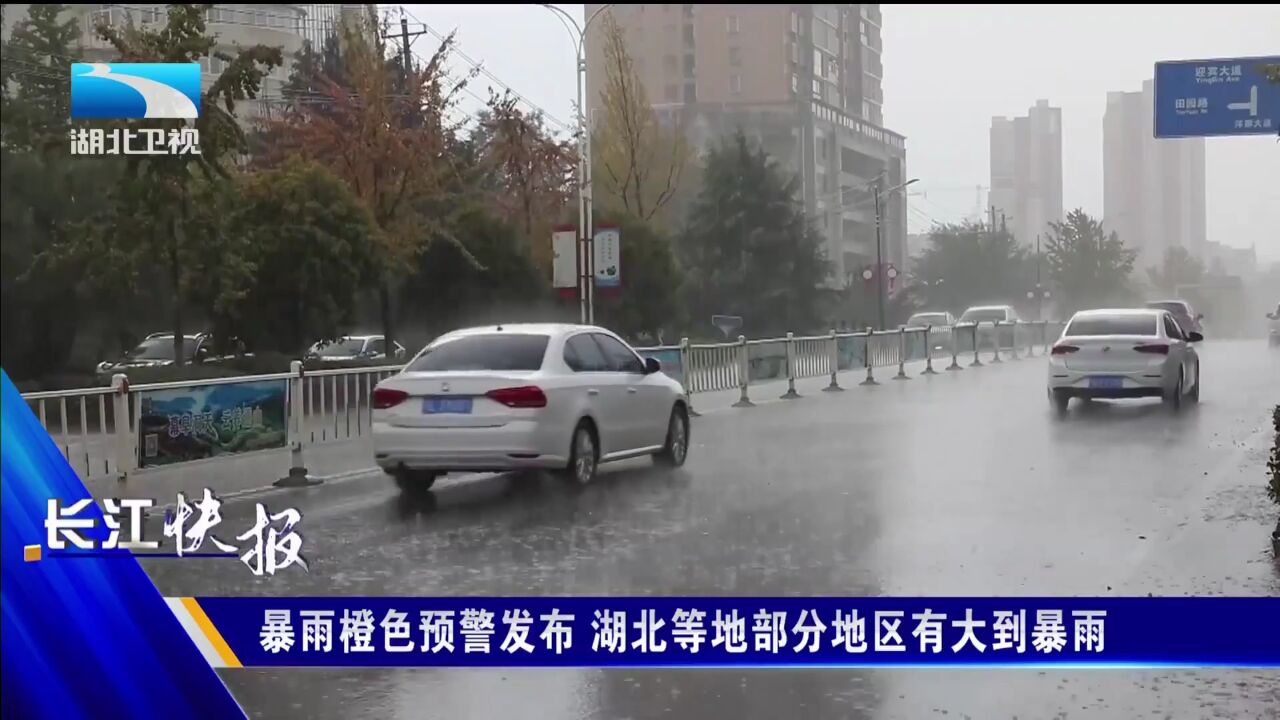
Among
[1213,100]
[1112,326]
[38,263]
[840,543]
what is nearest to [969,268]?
[1213,100]

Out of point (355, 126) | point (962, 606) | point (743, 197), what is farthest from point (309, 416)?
point (962, 606)

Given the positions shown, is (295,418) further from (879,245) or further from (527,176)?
(879,245)

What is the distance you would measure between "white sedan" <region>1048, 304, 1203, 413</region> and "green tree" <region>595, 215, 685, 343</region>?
11.7 ft

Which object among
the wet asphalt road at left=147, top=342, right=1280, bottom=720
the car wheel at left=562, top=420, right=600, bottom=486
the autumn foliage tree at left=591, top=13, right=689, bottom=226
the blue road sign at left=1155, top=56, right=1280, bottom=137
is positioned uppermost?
the autumn foliage tree at left=591, top=13, right=689, bottom=226

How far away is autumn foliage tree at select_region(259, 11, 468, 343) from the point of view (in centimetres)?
1250

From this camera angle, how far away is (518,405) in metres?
10.4

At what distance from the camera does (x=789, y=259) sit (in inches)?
297

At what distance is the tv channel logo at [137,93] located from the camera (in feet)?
13.4

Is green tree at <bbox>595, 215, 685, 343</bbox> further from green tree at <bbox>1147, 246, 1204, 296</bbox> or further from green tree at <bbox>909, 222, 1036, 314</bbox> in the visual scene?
green tree at <bbox>1147, 246, 1204, 296</bbox>

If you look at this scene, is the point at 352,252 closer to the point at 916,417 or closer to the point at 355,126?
the point at 355,126

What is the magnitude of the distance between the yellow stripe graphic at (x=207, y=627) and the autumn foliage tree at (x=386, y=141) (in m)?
4.82

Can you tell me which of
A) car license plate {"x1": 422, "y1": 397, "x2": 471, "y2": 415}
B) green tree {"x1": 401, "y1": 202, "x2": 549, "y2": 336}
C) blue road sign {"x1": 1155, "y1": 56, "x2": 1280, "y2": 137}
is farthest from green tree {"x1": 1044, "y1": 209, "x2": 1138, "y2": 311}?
green tree {"x1": 401, "y1": 202, "x2": 549, "y2": 336}
